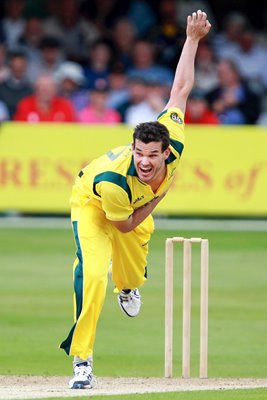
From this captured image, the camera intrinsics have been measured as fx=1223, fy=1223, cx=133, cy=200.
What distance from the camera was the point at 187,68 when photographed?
740 centimetres

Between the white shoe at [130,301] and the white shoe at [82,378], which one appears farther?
the white shoe at [130,301]

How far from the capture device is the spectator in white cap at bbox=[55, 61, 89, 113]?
15.8m

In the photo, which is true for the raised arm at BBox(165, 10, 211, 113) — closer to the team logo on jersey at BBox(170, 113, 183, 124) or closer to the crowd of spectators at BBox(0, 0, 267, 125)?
the team logo on jersey at BBox(170, 113, 183, 124)

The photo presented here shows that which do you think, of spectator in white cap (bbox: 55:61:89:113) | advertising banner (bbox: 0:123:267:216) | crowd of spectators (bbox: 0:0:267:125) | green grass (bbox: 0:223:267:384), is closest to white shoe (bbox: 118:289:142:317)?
green grass (bbox: 0:223:267:384)

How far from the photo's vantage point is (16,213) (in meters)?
14.9

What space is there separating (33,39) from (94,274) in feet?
36.0

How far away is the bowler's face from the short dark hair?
0.02 m

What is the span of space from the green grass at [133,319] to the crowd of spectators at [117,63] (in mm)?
1997

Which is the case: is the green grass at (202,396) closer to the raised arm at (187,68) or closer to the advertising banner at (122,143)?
the raised arm at (187,68)

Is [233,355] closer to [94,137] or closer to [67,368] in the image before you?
[67,368]

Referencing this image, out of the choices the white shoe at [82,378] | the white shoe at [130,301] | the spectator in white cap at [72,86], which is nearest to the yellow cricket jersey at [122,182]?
the white shoe at [82,378]

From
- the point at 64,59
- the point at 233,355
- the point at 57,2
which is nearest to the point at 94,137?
the point at 64,59

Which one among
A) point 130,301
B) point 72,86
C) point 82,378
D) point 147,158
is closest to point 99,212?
point 147,158

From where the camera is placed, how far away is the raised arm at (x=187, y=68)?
7.34m
